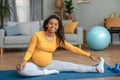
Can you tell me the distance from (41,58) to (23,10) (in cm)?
516

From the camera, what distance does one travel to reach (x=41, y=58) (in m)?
3.17

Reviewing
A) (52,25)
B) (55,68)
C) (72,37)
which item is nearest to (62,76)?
(55,68)

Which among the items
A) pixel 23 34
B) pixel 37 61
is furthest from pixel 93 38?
pixel 37 61

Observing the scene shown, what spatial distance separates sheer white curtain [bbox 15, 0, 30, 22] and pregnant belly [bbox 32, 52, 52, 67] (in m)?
5.02

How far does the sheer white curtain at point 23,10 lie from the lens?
26.3 ft

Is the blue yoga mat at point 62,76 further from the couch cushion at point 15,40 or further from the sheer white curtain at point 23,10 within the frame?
the sheer white curtain at point 23,10

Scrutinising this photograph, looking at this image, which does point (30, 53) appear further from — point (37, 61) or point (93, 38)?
point (93, 38)

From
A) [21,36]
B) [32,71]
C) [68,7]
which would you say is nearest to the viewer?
[32,71]

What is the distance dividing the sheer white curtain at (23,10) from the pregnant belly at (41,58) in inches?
198

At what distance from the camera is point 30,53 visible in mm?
3043

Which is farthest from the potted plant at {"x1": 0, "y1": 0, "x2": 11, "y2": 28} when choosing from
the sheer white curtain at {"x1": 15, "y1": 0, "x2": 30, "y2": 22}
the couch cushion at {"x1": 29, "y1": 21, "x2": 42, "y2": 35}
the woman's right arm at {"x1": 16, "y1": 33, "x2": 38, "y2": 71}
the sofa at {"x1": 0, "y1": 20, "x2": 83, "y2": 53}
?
the woman's right arm at {"x1": 16, "y1": 33, "x2": 38, "y2": 71}

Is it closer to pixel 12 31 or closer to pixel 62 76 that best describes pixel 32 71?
pixel 62 76

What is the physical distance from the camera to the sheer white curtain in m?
8.03

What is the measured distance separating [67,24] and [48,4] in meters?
2.10
